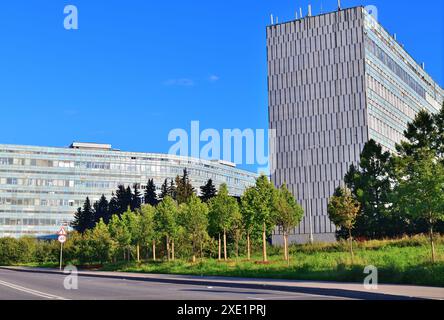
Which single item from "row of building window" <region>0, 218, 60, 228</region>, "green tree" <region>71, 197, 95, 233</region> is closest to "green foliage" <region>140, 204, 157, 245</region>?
"green tree" <region>71, 197, 95, 233</region>

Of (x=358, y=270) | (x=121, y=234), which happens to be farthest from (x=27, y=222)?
(x=358, y=270)

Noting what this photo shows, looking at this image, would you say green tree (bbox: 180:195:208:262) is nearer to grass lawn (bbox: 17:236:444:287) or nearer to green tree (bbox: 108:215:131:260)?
grass lawn (bbox: 17:236:444:287)

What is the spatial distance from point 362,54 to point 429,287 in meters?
79.3

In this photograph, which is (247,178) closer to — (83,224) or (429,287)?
(83,224)

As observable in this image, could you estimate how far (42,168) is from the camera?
128 metres

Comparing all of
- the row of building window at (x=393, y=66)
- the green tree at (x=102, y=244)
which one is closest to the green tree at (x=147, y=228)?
the green tree at (x=102, y=244)

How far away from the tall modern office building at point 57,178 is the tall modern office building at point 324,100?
154 feet

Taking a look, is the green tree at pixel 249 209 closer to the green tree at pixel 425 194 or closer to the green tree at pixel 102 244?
the green tree at pixel 425 194

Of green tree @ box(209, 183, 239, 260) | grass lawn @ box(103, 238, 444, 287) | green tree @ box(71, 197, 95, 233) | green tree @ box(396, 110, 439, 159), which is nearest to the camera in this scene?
grass lawn @ box(103, 238, 444, 287)

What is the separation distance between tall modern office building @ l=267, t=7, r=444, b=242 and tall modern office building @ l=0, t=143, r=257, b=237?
4689 centimetres

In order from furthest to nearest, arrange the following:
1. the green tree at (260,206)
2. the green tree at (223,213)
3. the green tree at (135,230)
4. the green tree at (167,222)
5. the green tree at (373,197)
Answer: the green tree at (373,197) < the green tree at (135,230) < the green tree at (167,222) < the green tree at (223,213) < the green tree at (260,206)

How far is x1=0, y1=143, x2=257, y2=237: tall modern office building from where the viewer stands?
125688 mm

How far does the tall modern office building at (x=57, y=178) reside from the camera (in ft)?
412

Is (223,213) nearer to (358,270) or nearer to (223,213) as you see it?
(223,213)
